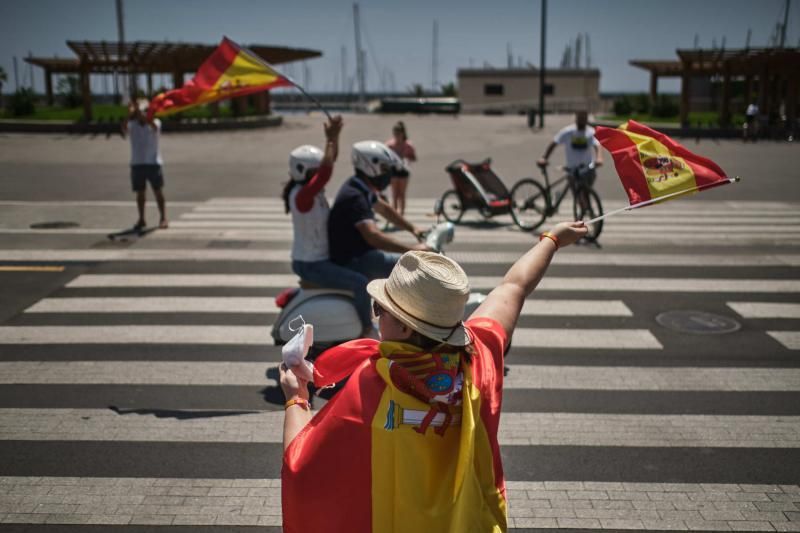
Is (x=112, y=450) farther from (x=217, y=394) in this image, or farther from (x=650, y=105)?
(x=650, y=105)

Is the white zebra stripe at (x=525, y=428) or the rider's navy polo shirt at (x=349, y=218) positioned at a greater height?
the rider's navy polo shirt at (x=349, y=218)

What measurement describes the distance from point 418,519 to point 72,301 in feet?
23.9

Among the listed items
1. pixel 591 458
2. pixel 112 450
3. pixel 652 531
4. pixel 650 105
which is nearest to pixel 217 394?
pixel 112 450

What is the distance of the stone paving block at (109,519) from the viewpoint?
4.27 meters

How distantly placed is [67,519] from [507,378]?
3.42m

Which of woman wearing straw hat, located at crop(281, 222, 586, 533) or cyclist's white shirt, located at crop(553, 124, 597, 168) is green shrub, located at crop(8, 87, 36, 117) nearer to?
cyclist's white shirt, located at crop(553, 124, 597, 168)

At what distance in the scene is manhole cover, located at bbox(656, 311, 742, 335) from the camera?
24.8 feet

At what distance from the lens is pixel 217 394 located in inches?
236

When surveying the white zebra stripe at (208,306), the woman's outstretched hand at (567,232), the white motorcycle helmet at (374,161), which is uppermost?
the white motorcycle helmet at (374,161)

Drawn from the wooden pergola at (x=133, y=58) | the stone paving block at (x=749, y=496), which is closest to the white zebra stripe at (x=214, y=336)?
the stone paving block at (x=749, y=496)

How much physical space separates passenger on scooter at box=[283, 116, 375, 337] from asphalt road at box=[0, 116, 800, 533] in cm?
97

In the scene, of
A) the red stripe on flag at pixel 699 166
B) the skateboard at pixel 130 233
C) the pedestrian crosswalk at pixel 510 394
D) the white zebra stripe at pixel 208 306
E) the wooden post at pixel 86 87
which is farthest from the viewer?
the wooden post at pixel 86 87

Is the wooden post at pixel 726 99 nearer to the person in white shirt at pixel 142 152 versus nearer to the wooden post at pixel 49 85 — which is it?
the person in white shirt at pixel 142 152

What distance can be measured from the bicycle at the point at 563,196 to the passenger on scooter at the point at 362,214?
5.98m
